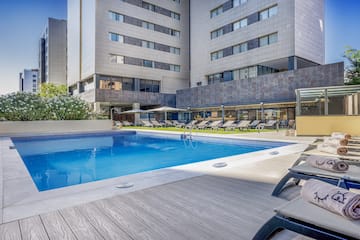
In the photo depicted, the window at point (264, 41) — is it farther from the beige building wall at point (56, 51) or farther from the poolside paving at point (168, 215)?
the beige building wall at point (56, 51)

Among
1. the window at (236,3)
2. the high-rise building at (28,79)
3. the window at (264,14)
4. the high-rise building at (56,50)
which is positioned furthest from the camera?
the high-rise building at (28,79)

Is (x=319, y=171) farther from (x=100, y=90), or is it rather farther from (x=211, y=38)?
(x=211, y=38)

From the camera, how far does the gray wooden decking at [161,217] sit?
2.08m

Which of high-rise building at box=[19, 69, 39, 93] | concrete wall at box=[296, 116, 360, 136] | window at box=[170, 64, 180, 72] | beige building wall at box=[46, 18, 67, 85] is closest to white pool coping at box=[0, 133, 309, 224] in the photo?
concrete wall at box=[296, 116, 360, 136]

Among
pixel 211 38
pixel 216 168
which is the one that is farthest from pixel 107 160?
pixel 211 38

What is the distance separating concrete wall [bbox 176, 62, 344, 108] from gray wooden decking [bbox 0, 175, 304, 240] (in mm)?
17298

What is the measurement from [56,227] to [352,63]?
28813 mm

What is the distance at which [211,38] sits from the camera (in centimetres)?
2758

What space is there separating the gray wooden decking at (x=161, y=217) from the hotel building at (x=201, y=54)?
17804 millimetres

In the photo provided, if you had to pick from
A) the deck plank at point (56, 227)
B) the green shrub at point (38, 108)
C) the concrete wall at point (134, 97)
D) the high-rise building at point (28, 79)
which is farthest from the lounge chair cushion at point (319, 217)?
the high-rise building at point (28, 79)

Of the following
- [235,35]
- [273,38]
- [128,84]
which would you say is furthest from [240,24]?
[128,84]

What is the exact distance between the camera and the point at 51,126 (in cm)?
1430

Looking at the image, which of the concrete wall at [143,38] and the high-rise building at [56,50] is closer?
the concrete wall at [143,38]

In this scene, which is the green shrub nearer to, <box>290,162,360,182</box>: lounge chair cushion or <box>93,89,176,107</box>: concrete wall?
<box>93,89,176,107</box>: concrete wall
